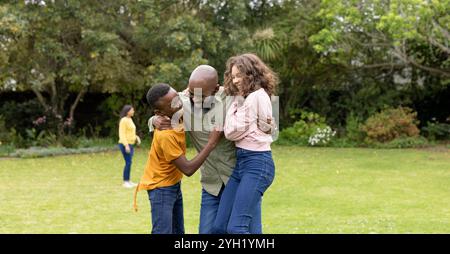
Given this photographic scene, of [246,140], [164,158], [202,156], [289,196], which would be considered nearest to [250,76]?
[246,140]

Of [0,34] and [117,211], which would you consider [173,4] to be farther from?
[117,211]

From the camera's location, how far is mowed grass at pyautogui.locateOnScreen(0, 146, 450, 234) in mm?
7871

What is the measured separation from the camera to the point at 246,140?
467cm

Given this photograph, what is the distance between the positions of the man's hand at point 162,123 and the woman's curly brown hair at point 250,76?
483mm

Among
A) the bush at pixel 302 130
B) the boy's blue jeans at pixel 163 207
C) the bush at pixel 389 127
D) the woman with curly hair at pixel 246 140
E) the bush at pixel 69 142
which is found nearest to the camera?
the woman with curly hair at pixel 246 140

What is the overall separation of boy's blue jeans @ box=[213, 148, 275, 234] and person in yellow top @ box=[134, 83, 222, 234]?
0.27m

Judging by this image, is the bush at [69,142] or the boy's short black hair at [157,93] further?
the bush at [69,142]

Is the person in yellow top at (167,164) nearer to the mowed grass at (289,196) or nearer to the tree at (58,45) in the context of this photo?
the mowed grass at (289,196)

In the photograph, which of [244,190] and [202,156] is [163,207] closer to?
[202,156]

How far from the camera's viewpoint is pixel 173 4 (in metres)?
17.5

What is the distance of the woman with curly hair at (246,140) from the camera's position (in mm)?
4621

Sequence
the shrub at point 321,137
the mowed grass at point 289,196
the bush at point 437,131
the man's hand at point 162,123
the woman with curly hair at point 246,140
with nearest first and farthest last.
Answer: the woman with curly hair at point 246,140, the man's hand at point 162,123, the mowed grass at point 289,196, the shrub at point 321,137, the bush at point 437,131

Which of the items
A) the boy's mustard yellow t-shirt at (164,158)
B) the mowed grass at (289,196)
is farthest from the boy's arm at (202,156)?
the mowed grass at (289,196)
